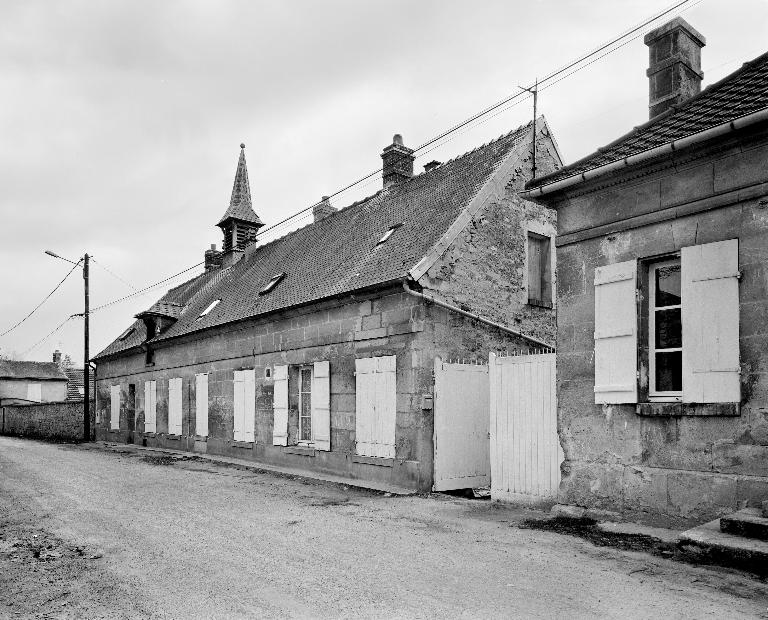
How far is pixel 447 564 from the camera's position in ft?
19.5

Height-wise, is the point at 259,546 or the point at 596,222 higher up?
the point at 596,222

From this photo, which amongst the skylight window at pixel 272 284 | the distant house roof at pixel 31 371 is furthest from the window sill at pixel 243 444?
the distant house roof at pixel 31 371

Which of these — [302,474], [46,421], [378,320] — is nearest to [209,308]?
[302,474]

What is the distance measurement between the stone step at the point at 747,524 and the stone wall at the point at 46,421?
27.2 m

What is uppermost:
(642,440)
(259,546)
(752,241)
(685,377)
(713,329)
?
(752,241)

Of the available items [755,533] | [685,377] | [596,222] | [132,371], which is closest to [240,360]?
[132,371]

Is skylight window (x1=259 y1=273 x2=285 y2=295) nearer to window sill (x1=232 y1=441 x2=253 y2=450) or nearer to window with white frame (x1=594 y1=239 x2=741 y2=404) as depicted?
window sill (x1=232 y1=441 x2=253 y2=450)

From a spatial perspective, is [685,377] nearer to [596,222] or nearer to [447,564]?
[596,222]

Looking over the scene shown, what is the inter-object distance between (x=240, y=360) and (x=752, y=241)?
1253 cm

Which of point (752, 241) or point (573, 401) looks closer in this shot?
point (752, 241)

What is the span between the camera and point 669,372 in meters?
7.47

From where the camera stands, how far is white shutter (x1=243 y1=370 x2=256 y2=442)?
15859 millimetres

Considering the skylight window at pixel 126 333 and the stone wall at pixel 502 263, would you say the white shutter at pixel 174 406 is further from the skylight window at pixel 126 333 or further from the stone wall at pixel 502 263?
the stone wall at pixel 502 263

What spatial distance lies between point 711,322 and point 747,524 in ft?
6.73
